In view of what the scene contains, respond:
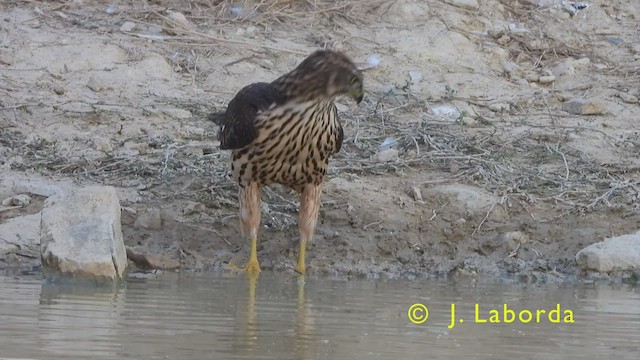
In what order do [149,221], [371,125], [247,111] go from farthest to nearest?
1. [371,125]
2. [149,221]
3. [247,111]

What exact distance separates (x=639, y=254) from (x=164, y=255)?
2.84 m

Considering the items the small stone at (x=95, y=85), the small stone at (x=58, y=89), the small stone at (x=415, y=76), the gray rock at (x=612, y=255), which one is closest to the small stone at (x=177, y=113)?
the small stone at (x=95, y=85)

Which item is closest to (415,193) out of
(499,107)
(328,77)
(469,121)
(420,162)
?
(420,162)

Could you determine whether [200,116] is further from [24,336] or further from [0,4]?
[24,336]

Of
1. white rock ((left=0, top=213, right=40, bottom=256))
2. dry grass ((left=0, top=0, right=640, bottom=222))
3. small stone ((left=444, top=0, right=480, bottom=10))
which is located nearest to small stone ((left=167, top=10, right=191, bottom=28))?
dry grass ((left=0, top=0, right=640, bottom=222))

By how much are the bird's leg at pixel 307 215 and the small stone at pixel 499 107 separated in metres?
2.99

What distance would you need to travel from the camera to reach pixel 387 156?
9492mm

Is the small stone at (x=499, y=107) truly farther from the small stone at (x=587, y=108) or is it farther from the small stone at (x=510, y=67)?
the small stone at (x=510, y=67)

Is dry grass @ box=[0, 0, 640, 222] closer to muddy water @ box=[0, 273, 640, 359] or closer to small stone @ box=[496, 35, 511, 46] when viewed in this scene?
small stone @ box=[496, 35, 511, 46]

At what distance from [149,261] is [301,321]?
2.10 meters

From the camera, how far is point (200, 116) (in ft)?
33.0

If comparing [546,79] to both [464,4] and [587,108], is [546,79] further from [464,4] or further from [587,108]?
[464,4]

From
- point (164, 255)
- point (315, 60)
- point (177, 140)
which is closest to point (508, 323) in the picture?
point (315, 60)

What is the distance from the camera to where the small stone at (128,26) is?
36.4 feet
